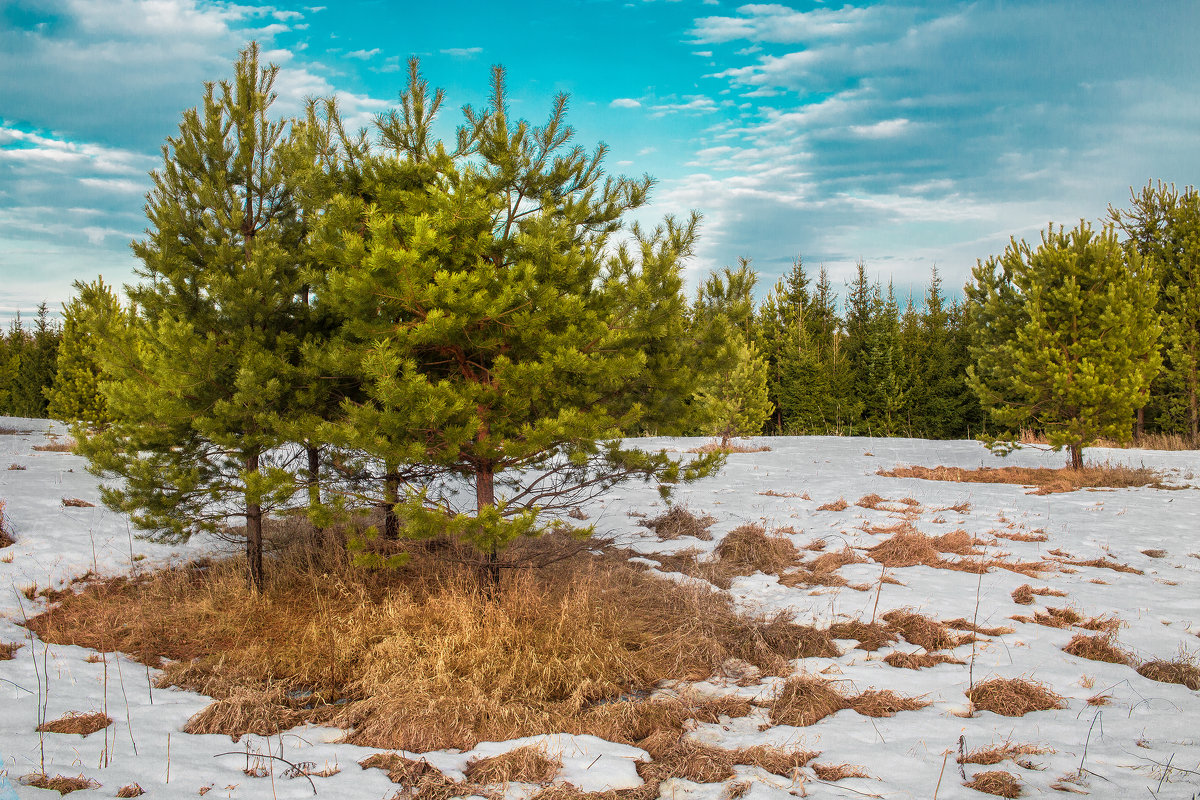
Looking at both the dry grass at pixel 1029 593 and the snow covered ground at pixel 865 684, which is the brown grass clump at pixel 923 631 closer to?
the snow covered ground at pixel 865 684

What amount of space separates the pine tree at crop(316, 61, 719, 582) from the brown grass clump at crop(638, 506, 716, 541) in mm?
2984

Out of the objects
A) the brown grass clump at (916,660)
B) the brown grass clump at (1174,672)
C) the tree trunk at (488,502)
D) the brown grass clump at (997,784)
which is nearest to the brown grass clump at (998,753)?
the brown grass clump at (997,784)

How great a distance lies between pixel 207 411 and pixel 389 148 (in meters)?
2.74

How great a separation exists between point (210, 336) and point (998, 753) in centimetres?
587

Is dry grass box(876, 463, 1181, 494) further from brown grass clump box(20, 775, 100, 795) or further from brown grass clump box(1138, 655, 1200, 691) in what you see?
brown grass clump box(20, 775, 100, 795)

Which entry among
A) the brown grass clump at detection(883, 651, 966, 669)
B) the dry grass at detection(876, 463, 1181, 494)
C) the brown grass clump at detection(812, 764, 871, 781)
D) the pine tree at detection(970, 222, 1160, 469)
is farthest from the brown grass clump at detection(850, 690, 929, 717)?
the pine tree at detection(970, 222, 1160, 469)

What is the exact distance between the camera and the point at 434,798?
3.11m

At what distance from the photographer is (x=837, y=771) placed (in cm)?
334

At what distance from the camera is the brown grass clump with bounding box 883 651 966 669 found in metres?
4.72

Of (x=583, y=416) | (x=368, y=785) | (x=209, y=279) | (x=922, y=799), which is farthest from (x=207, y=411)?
(x=922, y=799)

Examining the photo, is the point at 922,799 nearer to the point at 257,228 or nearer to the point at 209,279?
the point at 209,279

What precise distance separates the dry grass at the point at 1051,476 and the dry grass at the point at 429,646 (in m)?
8.91

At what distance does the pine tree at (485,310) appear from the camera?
4590mm

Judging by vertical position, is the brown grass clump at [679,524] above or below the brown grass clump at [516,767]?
above
